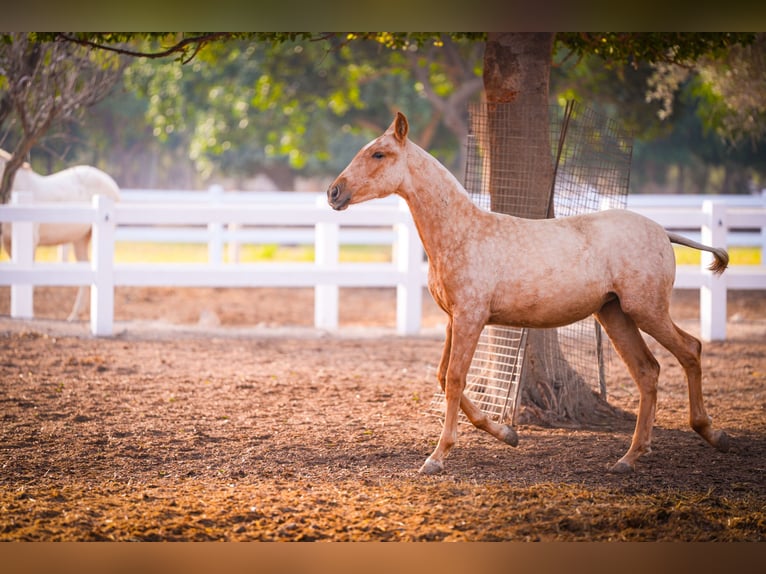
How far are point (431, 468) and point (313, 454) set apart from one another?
85cm

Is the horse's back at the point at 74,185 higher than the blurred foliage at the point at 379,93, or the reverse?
the blurred foliage at the point at 379,93

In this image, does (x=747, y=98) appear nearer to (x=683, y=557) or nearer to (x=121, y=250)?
(x=683, y=557)

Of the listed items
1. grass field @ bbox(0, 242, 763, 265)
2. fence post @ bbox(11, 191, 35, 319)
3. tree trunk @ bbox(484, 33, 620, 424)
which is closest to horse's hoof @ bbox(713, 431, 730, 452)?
tree trunk @ bbox(484, 33, 620, 424)

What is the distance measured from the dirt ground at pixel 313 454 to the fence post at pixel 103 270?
299 mm

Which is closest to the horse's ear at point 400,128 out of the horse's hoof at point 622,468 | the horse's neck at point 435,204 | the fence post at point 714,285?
the horse's neck at point 435,204

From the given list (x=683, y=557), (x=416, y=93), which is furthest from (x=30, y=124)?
(x=416, y=93)

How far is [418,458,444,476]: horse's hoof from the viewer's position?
4.85 metres

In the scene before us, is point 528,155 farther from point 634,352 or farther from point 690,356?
point 690,356

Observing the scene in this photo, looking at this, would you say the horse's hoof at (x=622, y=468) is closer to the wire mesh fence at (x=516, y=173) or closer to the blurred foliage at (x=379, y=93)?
the wire mesh fence at (x=516, y=173)

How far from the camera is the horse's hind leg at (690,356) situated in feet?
16.4

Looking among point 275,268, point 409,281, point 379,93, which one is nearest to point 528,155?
point 409,281

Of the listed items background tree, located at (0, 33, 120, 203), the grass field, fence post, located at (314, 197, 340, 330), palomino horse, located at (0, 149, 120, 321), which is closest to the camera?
background tree, located at (0, 33, 120, 203)

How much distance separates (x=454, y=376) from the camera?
15.9 feet

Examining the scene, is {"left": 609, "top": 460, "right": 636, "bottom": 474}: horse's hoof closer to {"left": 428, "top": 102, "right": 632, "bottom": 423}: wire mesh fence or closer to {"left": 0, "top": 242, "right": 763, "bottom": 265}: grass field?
{"left": 428, "top": 102, "right": 632, "bottom": 423}: wire mesh fence
